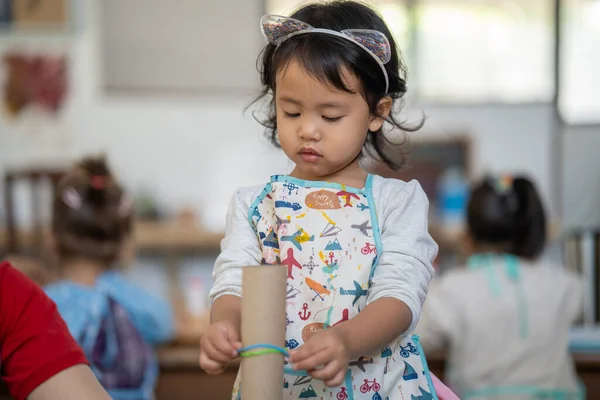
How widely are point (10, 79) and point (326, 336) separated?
4219 mm

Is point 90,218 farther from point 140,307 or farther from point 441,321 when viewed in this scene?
point 441,321

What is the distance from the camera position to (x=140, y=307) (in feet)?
7.38

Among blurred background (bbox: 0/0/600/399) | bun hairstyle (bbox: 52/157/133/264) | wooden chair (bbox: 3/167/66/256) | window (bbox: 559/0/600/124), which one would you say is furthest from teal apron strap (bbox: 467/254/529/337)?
window (bbox: 559/0/600/124)

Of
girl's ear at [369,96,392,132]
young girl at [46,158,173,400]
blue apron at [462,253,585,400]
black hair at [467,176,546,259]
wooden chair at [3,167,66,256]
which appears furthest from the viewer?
wooden chair at [3,167,66,256]

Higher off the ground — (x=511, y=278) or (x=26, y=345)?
(x=26, y=345)

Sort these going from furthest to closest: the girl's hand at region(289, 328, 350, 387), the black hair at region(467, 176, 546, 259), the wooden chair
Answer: the wooden chair
the black hair at region(467, 176, 546, 259)
the girl's hand at region(289, 328, 350, 387)

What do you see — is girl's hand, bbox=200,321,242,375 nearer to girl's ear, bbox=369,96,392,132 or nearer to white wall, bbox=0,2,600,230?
girl's ear, bbox=369,96,392,132

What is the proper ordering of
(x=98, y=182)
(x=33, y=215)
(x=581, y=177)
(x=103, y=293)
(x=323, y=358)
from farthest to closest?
A: (x=581, y=177) → (x=33, y=215) → (x=98, y=182) → (x=103, y=293) → (x=323, y=358)

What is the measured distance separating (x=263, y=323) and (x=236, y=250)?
229 mm

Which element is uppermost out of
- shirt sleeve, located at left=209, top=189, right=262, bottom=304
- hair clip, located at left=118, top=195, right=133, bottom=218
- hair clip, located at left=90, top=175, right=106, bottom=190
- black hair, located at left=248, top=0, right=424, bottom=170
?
black hair, located at left=248, top=0, right=424, bottom=170

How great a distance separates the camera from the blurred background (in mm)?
4633

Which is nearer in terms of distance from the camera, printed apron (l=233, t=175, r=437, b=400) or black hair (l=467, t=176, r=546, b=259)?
printed apron (l=233, t=175, r=437, b=400)

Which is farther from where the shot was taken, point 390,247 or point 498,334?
point 498,334

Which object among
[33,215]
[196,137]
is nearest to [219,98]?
[196,137]
